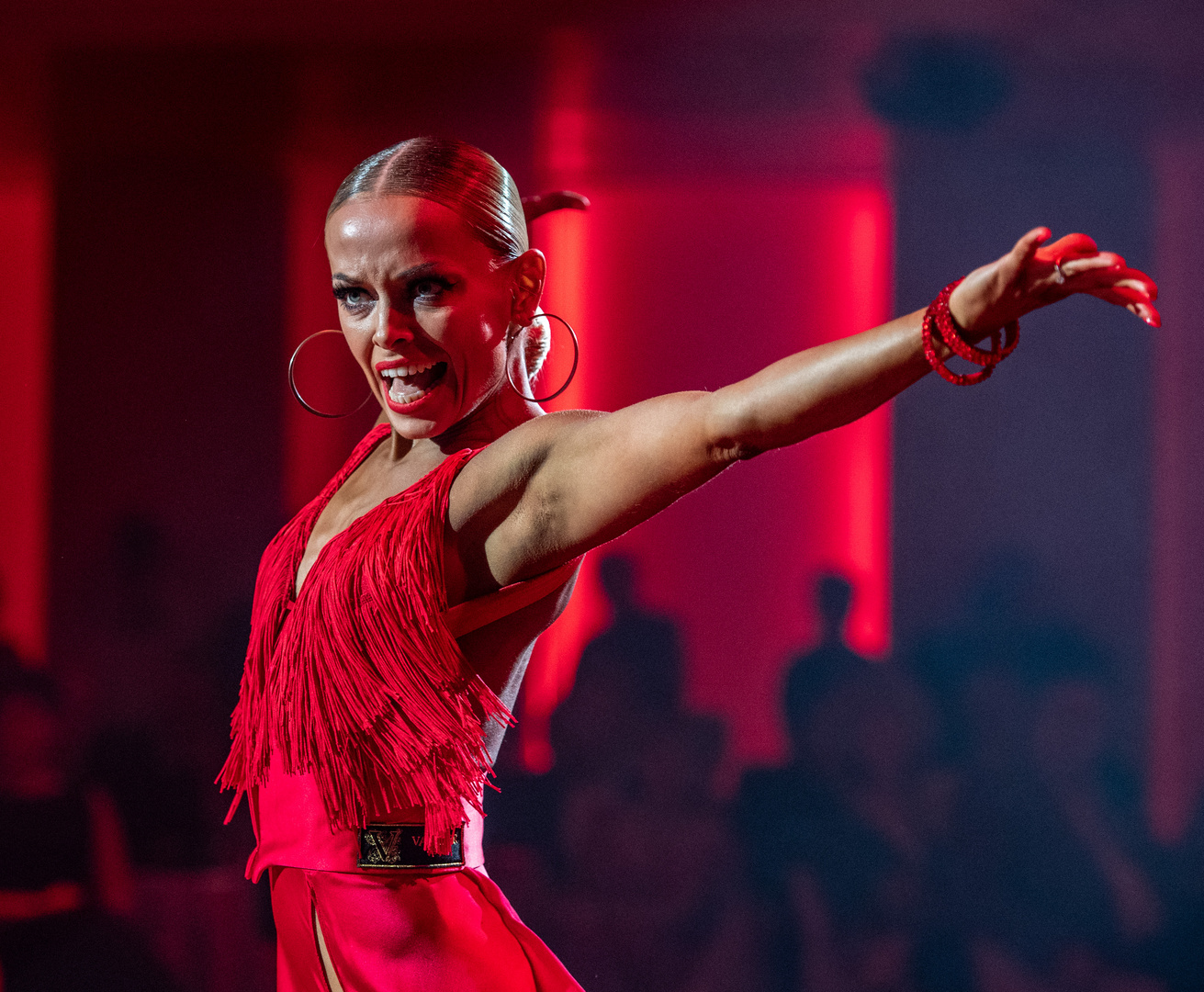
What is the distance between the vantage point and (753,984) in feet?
7.46

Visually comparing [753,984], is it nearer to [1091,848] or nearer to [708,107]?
[1091,848]

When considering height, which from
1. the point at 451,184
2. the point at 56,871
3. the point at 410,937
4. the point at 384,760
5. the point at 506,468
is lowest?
the point at 56,871

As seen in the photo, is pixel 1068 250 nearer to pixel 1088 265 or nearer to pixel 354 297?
pixel 1088 265

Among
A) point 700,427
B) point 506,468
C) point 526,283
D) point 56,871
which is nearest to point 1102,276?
point 700,427

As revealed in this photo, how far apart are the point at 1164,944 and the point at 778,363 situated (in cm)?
200

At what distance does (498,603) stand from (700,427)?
280 mm

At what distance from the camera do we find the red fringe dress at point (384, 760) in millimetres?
965

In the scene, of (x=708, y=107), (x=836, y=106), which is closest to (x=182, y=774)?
(x=708, y=107)

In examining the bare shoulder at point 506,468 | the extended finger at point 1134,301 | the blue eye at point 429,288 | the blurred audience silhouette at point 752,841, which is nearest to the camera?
the extended finger at point 1134,301

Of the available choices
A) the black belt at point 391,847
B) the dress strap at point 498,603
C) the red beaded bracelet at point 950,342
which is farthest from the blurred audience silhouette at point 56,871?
the red beaded bracelet at point 950,342

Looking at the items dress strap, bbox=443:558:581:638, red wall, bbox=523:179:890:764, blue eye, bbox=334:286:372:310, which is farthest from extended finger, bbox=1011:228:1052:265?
red wall, bbox=523:179:890:764

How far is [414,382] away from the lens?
3.50ft

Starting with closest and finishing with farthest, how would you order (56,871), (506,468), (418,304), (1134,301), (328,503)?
1. (1134,301)
2. (506,468)
3. (418,304)
4. (328,503)
5. (56,871)

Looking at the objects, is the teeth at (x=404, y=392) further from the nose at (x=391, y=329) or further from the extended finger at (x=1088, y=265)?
the extended finger at (x=1088, y=265)
